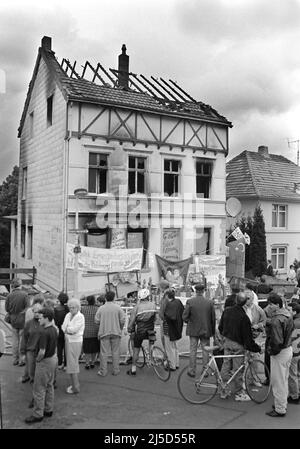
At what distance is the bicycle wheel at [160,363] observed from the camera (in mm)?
9012

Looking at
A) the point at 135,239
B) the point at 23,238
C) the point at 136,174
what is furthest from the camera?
the point at 23,238

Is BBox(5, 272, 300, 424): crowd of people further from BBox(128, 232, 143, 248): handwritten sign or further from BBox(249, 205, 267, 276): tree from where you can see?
BBox(249, 205, 267, 276): tree

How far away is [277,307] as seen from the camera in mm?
7625

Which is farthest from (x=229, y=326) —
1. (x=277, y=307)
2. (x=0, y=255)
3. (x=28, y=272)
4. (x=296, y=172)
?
(x=0, y=255)

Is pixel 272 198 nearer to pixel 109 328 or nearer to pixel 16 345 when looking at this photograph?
pixel 109 328

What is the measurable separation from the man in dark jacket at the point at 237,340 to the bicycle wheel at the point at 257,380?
18cm

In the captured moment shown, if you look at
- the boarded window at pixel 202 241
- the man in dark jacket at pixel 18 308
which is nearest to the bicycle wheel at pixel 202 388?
the man in dark jacket at pixel 18 308

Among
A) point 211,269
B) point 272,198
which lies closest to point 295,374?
point 211,269

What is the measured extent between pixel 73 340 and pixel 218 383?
258 cm

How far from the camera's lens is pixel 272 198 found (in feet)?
94.9

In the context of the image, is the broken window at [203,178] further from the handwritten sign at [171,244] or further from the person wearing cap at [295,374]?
the person wearing cap at [295,374]

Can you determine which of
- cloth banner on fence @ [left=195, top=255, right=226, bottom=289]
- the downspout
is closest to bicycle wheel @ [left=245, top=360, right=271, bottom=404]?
cloth banner on fence @ [left=195, top=255, right=226, bottom=289]
